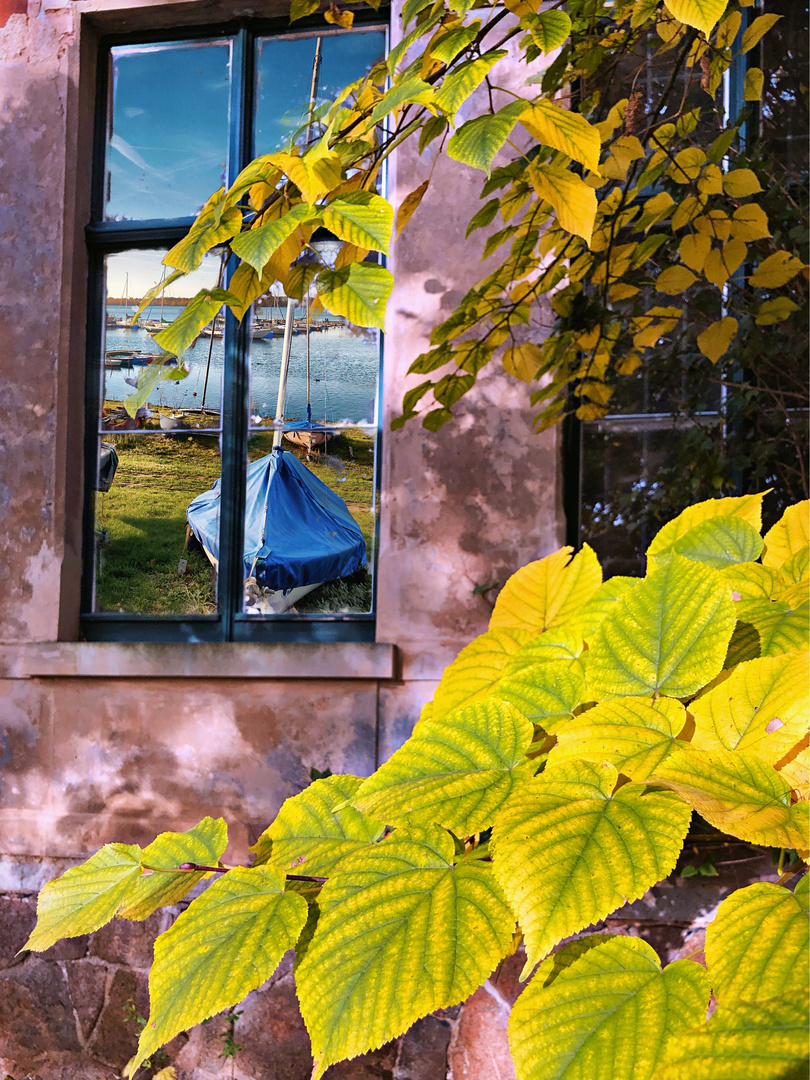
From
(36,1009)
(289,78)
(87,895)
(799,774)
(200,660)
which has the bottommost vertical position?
(36,1009)

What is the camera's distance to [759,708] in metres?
0.36

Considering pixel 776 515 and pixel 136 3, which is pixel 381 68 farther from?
pixel 136 3

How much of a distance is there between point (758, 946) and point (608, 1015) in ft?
0.19

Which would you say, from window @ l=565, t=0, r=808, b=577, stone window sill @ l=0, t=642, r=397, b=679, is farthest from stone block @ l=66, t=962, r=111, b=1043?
window @ l=565, t=0, r=808, b=577

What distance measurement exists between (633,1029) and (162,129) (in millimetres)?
4237

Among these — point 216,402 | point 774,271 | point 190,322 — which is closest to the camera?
point 190,322

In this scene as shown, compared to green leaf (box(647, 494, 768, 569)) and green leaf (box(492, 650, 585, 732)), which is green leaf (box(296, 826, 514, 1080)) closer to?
green leaf (box(492, 650, 585, 732))

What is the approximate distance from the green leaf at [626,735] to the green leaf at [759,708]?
27 mm

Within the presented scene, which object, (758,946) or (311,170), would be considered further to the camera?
(311,170)

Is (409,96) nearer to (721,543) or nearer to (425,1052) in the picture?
(721,543)

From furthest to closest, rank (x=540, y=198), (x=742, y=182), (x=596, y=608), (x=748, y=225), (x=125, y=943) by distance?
(x=125, y=943) < (x=748, y=225) < (x=742, y=182) < (x=540, y=198) < (x=596, y=608)

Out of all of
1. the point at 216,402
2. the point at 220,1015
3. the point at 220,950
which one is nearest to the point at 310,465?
the point at 216,402

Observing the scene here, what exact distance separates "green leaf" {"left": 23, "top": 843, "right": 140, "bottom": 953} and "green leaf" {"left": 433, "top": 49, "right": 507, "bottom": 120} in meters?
0.64

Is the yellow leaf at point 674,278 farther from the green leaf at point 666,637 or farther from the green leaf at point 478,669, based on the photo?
the green leaf at point 666,637
